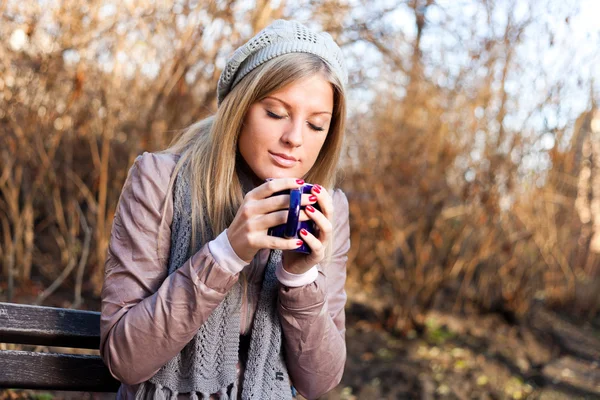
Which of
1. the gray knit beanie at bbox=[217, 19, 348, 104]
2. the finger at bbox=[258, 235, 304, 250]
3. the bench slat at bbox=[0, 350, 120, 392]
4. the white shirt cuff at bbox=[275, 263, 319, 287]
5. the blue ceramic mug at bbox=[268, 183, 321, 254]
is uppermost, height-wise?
the gray knit beanie at bbox=[217, 19, 348, 104]

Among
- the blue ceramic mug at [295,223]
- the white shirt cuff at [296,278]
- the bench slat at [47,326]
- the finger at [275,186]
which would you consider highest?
the finger at [275,186]

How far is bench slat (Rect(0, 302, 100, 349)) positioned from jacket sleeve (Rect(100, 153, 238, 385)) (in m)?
0.28

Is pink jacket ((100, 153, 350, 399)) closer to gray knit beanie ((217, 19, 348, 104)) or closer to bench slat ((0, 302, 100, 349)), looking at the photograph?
bench slat ((0, 302, 100, 349))

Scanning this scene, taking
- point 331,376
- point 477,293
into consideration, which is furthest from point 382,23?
point 331,376

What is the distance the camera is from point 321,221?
1477 mm

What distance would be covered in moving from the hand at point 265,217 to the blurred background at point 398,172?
223 cm

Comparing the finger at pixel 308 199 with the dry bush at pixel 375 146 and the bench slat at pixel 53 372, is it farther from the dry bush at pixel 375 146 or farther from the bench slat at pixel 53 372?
the dry bush at pixel 375 146

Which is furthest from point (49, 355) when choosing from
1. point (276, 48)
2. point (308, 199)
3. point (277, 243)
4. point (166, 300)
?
point (276, 48)

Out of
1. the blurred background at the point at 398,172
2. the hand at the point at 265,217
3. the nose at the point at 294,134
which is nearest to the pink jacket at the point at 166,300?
the hand at the point at 265,217

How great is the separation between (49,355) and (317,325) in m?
0.83

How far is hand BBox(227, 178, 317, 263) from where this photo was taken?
1.44 metres

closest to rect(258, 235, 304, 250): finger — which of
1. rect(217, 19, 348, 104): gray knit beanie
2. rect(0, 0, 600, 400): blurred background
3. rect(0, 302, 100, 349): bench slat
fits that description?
rect(217, 19, 348, 104): gray knit beanie

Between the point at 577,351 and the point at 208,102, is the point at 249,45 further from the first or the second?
the point at 577,351

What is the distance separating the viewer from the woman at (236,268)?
1550mm
